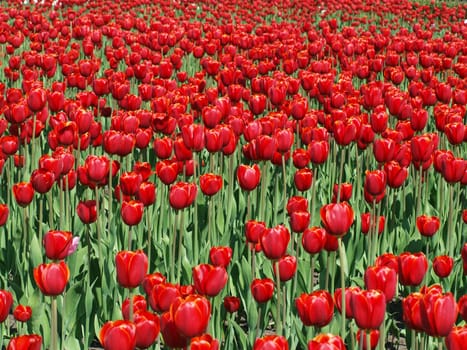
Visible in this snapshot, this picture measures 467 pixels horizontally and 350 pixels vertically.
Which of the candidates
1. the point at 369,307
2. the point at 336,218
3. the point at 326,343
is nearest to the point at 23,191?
the point at 336,218

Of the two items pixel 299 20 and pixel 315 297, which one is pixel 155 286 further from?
pixel 299 20

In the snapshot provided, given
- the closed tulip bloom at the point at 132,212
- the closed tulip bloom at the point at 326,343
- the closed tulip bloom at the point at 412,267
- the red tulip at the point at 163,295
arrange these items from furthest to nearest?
the closed tulip bloom at the point at 132,212, the closed tulip bloom at the point at 412,267, the red tulip at the point at 163,295, the closed tulip bloom at the point at 326,343

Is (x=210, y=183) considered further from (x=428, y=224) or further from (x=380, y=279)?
(x=380, y=279)

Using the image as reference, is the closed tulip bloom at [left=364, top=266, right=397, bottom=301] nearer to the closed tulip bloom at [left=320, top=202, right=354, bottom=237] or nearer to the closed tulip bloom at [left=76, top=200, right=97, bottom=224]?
the closed tulip bloom at [left=320, top=202, right=354, bottom=237]

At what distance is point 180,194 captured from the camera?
143 inches

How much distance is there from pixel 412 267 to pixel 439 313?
636 mm

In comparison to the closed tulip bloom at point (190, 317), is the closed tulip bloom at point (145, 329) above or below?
below

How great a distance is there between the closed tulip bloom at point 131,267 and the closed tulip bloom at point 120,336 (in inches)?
20.9

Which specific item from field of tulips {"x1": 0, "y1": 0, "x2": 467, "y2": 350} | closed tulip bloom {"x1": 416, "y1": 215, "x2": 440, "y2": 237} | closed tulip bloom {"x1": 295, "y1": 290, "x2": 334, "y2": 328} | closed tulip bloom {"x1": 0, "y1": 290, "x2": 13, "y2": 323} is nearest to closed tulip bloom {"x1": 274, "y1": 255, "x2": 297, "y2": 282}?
field of tulips {"x1": 0, "y1": 0, "x2": 467, "y2": 350}

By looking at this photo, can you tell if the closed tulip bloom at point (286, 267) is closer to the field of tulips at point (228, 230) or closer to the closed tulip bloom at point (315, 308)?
the field of tulips at point (228, 230)

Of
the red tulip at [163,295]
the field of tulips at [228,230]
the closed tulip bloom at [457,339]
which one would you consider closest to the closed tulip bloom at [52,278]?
the field of tulips at [228,230]

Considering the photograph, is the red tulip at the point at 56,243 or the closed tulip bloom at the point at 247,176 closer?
the red tulip at the point at 56,243

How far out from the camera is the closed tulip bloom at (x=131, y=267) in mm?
2711

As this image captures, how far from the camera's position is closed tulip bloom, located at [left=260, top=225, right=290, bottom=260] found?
2.90 metres
